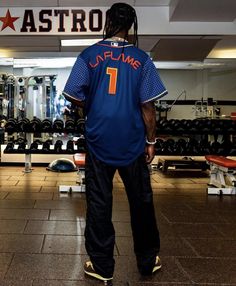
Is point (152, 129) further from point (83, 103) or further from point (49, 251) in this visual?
point (49, 251)

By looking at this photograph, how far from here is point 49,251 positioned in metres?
2.28

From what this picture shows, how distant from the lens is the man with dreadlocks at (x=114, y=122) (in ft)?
5.63

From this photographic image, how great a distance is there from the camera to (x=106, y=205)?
1.78m

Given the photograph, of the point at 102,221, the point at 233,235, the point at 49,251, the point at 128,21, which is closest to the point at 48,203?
the point at 49,251

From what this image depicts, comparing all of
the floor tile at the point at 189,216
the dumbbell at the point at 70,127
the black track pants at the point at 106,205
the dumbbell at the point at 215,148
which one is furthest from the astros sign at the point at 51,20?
the black track pants at the point at 106,205

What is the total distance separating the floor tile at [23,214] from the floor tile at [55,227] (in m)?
0.16

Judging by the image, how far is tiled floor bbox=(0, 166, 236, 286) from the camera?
191 cm

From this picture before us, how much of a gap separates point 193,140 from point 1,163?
3.25 metres

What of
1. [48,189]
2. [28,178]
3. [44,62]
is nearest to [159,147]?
[48,189]

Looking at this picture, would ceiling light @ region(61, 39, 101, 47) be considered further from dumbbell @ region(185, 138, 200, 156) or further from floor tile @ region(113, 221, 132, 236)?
floor tile @ region(113, 221, 132, 236)

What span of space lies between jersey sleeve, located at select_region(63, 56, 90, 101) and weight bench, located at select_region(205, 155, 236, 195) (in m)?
2.84

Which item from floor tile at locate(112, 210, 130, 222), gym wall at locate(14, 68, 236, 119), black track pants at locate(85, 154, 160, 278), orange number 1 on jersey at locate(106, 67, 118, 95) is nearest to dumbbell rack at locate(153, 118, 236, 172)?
gym wall at locate(14, 68, 236, 119)

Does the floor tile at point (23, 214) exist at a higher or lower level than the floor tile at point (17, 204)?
higher

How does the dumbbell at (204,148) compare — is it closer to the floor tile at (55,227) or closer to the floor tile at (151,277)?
the floor tile at (55,227)
